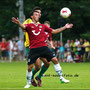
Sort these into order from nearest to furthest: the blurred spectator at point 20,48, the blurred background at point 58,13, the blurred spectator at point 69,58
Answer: the blurred spectator at point 69,58
the blurred spectator at point 20,48
the blurred background at point 58,13

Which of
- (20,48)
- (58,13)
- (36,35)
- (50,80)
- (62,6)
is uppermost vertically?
(62,6)

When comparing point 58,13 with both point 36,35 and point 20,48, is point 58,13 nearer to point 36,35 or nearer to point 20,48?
point 20,48

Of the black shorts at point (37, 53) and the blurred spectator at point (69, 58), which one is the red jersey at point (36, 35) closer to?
the black shorts at point (37, 53)

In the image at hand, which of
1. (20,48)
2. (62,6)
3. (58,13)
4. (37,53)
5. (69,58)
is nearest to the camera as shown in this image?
(37,53)

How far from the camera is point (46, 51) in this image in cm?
1259

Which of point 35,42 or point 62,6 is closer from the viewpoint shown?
point 35,42

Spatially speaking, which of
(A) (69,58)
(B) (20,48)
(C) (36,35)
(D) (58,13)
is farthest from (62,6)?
(C) (36,35)

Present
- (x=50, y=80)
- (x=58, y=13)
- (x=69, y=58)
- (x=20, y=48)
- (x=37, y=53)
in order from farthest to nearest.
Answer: (x=58, y=13) < (x=20, y=48) < (x=69, y=58) < (x=50, y=80) < (x=37, y=53)

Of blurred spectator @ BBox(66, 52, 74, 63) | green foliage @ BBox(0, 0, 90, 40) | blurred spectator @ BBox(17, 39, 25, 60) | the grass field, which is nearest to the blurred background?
green foliage @ BBox(0, 0, 90, 40)

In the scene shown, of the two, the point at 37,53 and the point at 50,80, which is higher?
the point at 37,53

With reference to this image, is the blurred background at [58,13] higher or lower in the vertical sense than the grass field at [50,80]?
higher

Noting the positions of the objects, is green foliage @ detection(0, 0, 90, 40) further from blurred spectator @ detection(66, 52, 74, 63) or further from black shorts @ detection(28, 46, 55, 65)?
black shorts @ detection(28, 46, 55, 65)

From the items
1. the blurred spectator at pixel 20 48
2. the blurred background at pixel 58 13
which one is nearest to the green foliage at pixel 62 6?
the blurred background at pixel 58 13

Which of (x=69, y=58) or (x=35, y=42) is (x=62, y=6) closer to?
(x=69, y=58)
